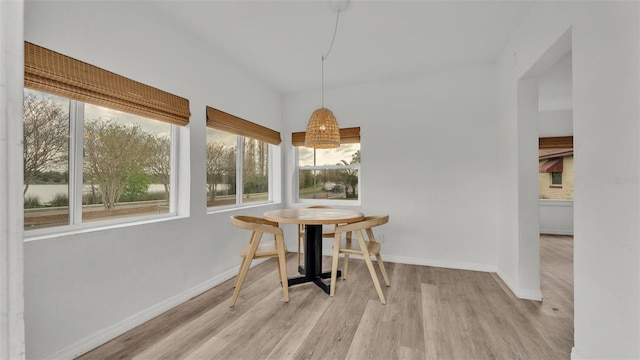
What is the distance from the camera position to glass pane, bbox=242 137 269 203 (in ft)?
11.9

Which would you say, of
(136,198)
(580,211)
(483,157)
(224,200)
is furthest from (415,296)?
(136,198)

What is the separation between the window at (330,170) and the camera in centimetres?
404

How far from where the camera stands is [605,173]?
55.2 inches

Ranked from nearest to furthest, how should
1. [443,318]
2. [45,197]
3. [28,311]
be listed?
[28,311], [45,197], [443,318]

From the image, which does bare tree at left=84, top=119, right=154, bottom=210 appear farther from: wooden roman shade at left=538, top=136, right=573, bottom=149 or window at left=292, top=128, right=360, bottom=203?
wooden roman shade at left=538, top=136, right=573, bottom=149

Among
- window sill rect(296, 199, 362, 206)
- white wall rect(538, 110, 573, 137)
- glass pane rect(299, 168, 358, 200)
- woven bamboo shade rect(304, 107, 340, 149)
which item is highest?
white wall rect(538, 110, 573, 137)

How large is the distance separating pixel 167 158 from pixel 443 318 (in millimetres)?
2798

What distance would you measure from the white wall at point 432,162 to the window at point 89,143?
241 centimetres

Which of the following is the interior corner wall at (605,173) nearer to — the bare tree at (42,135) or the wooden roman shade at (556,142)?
the bare tree at (42,135)

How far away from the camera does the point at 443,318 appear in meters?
2.17

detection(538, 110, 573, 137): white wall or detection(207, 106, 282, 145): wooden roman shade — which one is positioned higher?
detection(538, 110, 573, 137): white wall

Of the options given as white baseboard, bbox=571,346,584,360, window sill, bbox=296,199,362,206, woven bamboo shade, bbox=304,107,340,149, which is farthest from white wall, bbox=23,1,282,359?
white baseboard, bbox=571,346,584,360

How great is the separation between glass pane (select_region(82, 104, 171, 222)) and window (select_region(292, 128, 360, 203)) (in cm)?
210

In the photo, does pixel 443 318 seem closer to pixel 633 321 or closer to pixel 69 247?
pixel 633 321
